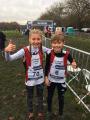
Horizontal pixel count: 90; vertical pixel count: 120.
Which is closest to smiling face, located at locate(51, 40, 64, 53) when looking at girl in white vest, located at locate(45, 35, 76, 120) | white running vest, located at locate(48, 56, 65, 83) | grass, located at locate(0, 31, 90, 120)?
girl in white vest, located at locate(45, 35, 76, 120)

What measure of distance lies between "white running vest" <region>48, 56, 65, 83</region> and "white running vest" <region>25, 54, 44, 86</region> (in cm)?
19

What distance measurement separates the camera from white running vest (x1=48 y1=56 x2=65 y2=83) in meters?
5.83

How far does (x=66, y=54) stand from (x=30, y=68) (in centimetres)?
68

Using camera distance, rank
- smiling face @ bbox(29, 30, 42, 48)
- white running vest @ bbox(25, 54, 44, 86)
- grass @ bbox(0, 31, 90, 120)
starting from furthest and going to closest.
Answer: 1. grass @ bbox(0, 31, 90, 120)
2. white running vest @ bbox(25, 54, 44, 86)
3. smiling face @ bbox(29, 30, 42, 48)

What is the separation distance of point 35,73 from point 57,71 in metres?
0.40

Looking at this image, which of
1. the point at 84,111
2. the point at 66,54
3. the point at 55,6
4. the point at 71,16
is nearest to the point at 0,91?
the point at 84,111

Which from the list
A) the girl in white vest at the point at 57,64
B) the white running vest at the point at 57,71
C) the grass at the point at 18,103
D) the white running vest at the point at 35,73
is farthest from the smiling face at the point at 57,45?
the grass at the point at 18,103

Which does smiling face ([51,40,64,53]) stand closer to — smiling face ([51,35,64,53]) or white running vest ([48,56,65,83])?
smiling face ([51,35,64,53])

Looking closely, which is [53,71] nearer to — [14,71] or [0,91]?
[0,91]

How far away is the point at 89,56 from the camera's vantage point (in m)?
6.86

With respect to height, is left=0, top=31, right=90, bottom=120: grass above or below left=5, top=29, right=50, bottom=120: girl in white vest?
below

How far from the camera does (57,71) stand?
19.3ft

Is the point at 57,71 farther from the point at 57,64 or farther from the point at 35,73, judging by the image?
the point at 35,73

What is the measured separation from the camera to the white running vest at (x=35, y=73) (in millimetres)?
5766
